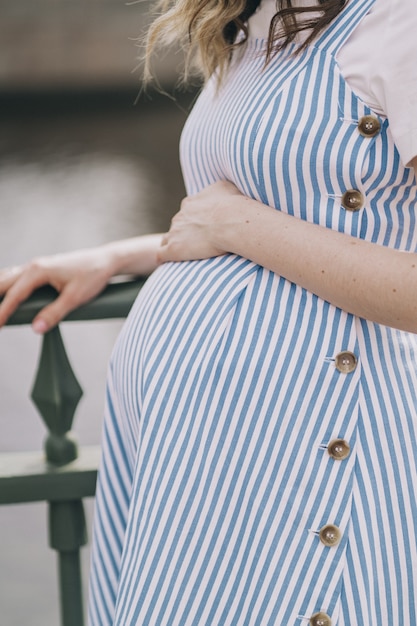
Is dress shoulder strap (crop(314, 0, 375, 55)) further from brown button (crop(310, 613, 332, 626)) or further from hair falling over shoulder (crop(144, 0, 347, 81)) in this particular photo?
brown button (crop(310, 613, 332, 626))

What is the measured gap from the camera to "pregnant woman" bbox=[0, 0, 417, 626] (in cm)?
98

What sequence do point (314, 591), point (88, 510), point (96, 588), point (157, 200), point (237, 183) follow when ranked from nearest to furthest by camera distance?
point (314, 591) → point (237, 183) → point (96, 588) → point (88, 510) → point (157, 200)

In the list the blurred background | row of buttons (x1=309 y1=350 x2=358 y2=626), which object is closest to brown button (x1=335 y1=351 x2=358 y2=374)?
row of buttons (x1=309 y1=350 x2=358 y2=626)

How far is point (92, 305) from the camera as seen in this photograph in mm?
1362

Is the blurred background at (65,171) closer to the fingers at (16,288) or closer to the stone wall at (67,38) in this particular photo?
the stone wall at (67,38)

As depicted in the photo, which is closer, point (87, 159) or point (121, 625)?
point (121, 625)

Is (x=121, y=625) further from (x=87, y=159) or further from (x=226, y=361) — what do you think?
(x=87, y=159)

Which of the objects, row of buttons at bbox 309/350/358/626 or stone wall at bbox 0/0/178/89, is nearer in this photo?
row of buttons at bbox 309/350/358/626

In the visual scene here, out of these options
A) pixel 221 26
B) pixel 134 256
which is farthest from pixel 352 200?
pixel 134 256

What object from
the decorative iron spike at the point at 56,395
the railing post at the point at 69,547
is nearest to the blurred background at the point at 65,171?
the railing post at the point at 69,547

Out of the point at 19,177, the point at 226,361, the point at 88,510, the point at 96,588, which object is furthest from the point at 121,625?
the point at 19,177

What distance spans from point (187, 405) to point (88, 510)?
3.01 meters

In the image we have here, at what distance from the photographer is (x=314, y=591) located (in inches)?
38.8

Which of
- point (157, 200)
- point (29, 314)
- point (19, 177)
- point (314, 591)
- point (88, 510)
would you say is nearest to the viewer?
point (314, 591)
